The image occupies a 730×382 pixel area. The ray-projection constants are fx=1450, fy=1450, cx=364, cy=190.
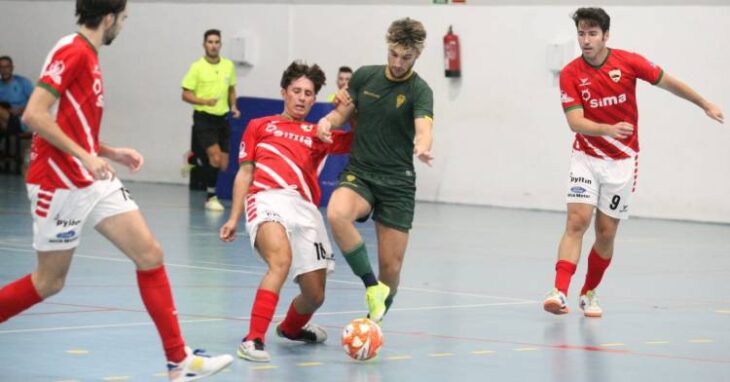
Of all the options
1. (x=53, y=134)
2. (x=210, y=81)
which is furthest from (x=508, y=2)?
(x=53, y=134)

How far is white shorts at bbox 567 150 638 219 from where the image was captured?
983 centimetres

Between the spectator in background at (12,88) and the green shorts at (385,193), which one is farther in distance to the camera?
the spectator in background at (12,88)

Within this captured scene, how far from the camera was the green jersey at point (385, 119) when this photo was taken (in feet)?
27.1

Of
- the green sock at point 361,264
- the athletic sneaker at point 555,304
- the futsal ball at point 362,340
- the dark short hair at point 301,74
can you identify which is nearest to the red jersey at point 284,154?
the dark short hair at point 301,74

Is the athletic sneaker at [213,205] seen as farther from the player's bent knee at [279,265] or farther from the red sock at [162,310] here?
the red sock at [162,310]

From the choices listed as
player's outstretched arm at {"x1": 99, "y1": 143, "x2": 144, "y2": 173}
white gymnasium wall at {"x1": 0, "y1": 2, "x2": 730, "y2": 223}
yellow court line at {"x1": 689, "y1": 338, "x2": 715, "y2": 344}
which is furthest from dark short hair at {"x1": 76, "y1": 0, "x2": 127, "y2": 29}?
white gymnasium wall at {"x1": 0, "y1": 2, "x2": 730, "y2": 223}

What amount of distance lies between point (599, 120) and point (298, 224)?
286 centimetres

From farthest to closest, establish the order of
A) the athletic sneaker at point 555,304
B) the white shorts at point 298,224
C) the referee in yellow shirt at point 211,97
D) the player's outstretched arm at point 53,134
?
the referee in yellow shirt at point 211,97 → the athletic sneaker at point 555,304 → the white shorts at point 298,224 → the player's outstretched arm at point 53,134

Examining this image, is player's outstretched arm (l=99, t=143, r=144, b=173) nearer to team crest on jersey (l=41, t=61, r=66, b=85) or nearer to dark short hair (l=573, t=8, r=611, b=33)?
team crest on jersey (l=41, t=61, r=66, b=85)

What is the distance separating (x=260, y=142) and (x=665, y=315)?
328cm

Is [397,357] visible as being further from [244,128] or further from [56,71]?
[244,128]

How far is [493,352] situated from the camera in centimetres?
792

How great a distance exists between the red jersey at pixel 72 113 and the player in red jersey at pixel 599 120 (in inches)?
165

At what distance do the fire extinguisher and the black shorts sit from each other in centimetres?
354
